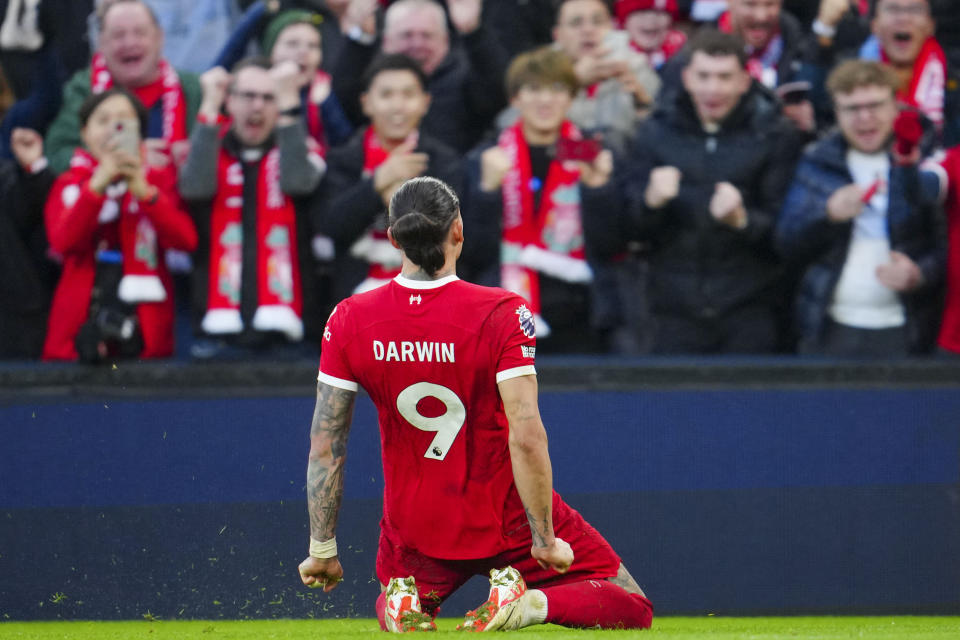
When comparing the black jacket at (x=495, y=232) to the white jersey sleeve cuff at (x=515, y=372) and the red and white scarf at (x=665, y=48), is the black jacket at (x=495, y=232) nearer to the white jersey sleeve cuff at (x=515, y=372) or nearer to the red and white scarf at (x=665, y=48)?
the red and white scarf at (x=665, y=48)

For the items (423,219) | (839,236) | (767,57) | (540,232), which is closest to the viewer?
(423,219)

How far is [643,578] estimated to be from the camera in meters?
5.16

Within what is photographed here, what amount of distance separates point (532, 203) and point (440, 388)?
2.24 m

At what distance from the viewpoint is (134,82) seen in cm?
574

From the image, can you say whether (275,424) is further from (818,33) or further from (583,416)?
(818,33)

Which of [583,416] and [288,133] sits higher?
[288,133]

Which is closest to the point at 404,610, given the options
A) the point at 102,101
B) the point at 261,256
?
the point at 261,256

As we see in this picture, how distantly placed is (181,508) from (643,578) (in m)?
1.88

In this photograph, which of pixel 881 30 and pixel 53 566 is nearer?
pixel 53 566

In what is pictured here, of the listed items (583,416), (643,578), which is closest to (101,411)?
(583,416)

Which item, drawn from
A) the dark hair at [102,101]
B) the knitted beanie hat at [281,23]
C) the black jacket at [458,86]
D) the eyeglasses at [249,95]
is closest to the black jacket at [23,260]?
the dark hair at [102,101]

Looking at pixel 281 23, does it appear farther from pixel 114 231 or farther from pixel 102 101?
pixel 114 231

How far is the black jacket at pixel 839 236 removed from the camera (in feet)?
17.4

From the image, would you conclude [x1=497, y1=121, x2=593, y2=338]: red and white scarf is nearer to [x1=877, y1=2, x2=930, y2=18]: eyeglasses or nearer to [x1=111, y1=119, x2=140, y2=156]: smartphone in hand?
[x1=111, y1=119, x2=140, y2=156]: smartphone in hand
